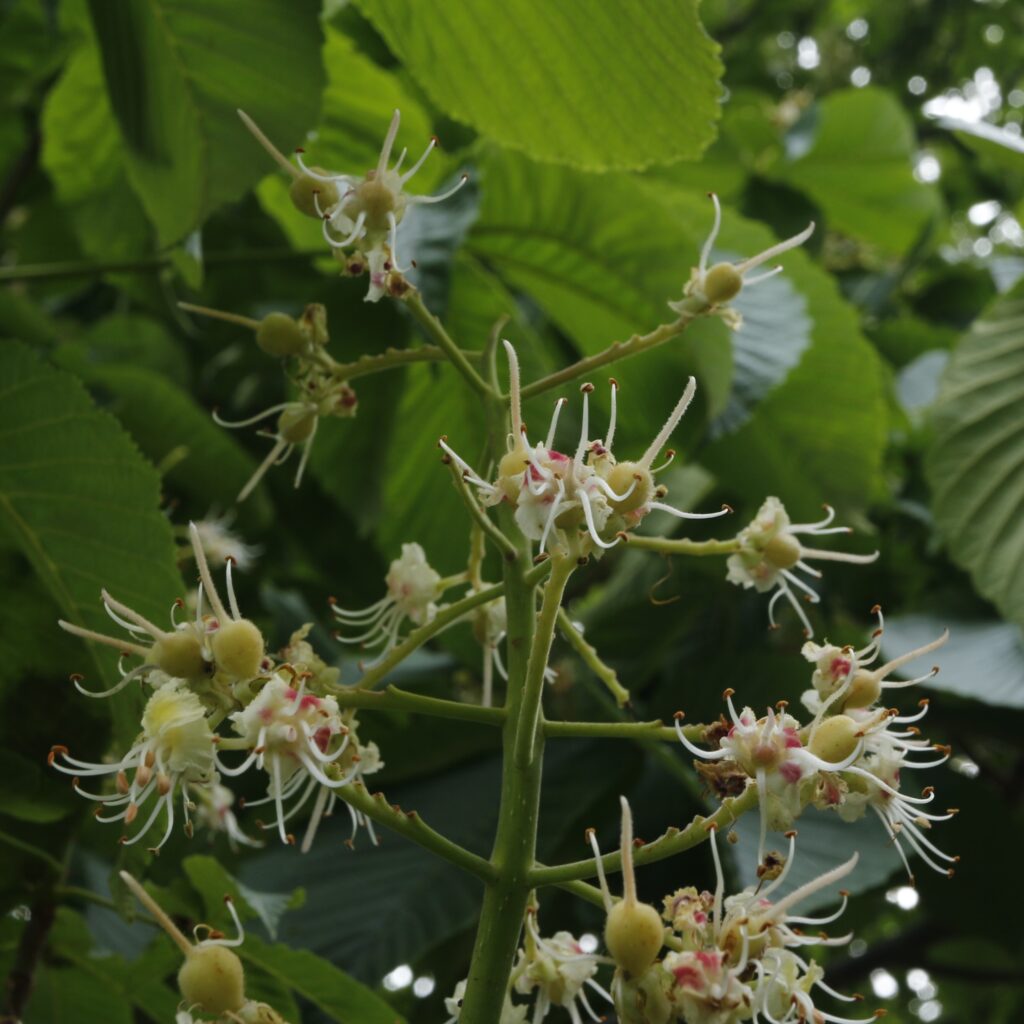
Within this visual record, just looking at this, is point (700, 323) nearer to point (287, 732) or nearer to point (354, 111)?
point (354, 111)

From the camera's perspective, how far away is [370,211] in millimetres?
749

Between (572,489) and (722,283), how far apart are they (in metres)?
0.23

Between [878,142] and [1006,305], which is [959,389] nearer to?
[1006,305]

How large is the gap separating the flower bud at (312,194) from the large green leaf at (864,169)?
1562mm

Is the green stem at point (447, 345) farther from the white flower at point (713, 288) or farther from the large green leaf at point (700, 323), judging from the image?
the large green leaf at point (700, 323)

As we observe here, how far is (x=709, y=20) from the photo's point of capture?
2396 millimetres

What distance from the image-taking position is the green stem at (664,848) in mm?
601

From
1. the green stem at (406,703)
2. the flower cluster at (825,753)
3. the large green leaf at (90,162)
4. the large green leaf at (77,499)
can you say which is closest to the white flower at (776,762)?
the flower cluster at (825,753)

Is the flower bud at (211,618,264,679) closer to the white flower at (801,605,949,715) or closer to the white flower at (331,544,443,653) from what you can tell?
the white flower at (331,544,443,653)

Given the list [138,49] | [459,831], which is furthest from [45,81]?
[459,831]

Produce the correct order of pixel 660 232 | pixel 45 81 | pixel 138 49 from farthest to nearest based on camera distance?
pixel 45 81
pixel 660 232
pixel 138 49

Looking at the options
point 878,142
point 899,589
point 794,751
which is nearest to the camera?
point 794,751

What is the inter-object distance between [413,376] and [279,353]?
55 centimetres

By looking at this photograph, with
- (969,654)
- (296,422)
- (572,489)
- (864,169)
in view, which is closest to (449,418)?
(296,422)
